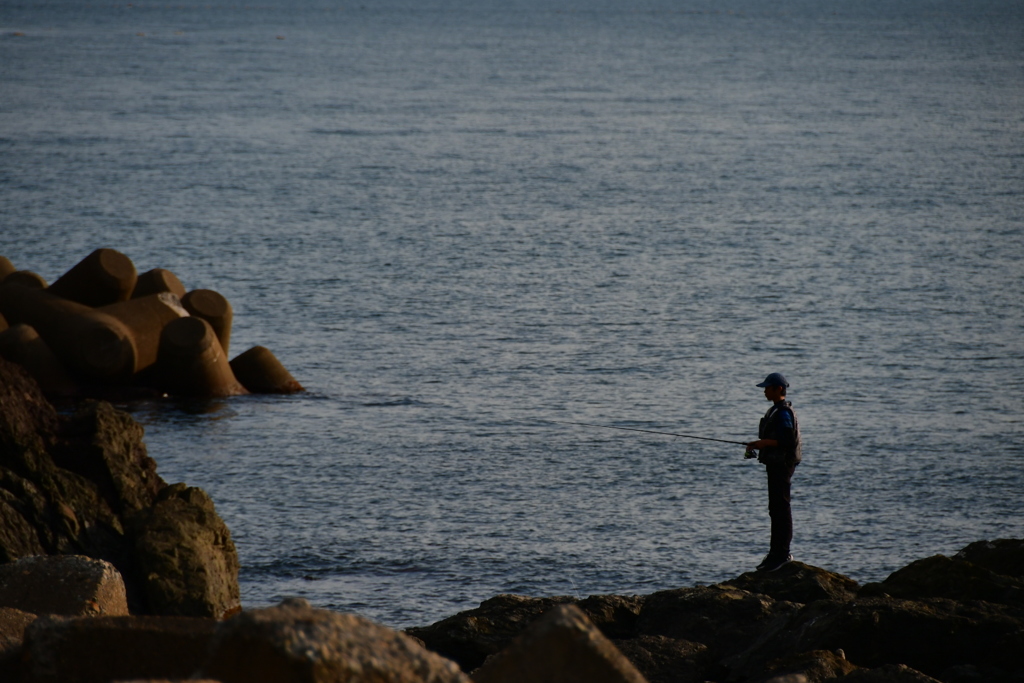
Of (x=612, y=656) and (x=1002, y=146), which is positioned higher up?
(x=1002, y=146)

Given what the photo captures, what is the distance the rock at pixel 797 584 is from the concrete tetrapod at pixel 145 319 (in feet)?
40.2

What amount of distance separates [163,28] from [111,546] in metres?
129

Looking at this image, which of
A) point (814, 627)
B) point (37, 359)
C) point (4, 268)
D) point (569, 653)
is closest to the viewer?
point (569, 653)

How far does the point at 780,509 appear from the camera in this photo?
10758 millimetres

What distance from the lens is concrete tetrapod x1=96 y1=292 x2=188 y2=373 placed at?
770 inches

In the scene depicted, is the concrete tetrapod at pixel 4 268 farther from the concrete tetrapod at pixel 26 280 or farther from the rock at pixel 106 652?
the rock at pixel 106 652

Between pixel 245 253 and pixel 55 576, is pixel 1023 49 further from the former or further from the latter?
pixel 55 576

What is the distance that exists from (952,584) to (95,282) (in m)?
15.1

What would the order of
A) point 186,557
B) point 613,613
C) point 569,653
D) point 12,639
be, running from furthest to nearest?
point 186,557, point 613,613, point 12,639, point 569,653

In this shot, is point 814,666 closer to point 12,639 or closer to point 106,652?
point 106,652

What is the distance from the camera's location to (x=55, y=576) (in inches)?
286

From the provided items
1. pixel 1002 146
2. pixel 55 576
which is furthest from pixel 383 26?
pixel 55 576

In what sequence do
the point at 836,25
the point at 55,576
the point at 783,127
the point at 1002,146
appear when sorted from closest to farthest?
the point at 55,576 → the point at 1002,146 → the point at 783,127 → the point at 836,25

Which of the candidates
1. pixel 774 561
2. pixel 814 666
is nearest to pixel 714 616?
pixel 814 666
